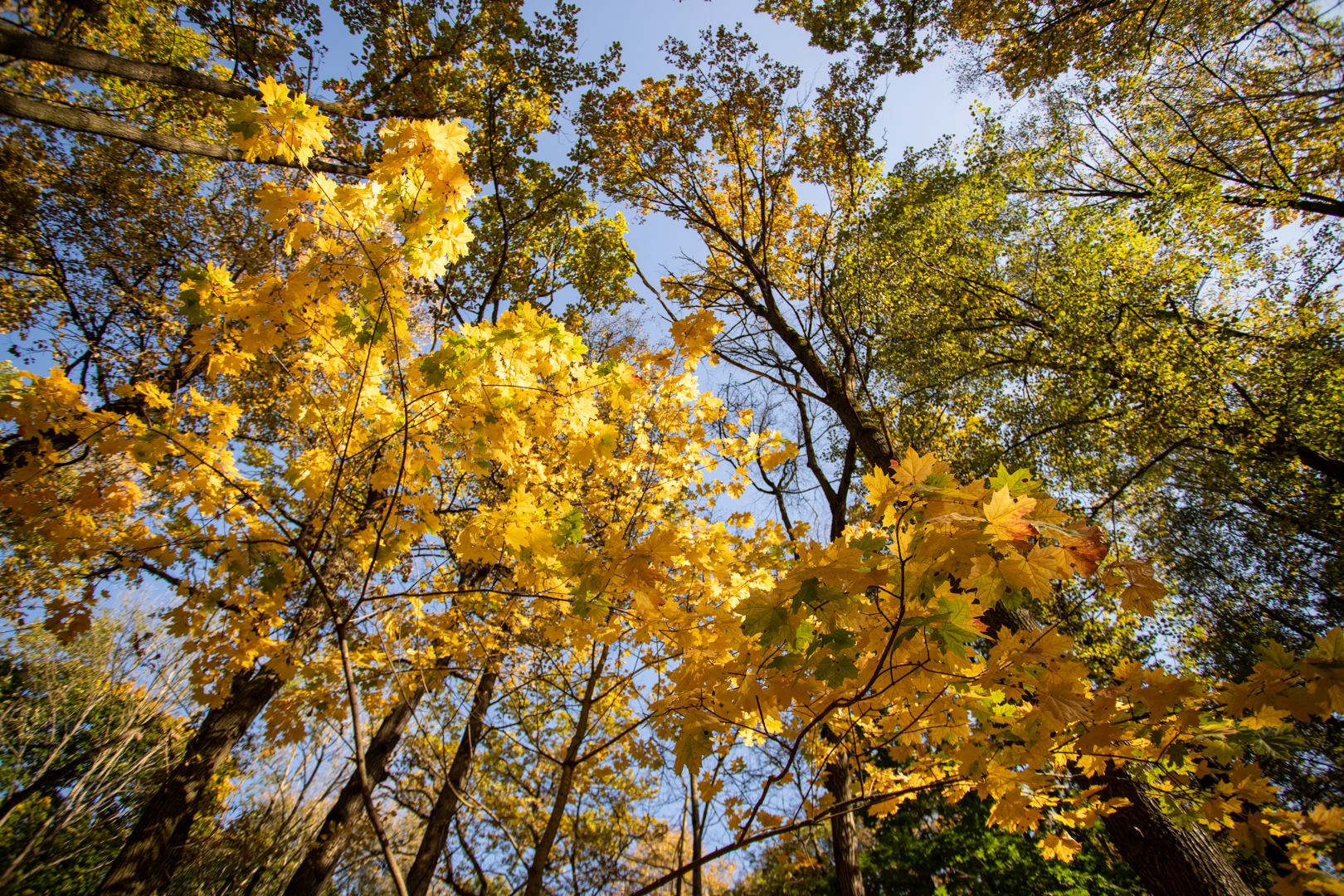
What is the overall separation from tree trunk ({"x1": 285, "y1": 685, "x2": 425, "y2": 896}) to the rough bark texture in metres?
5.82

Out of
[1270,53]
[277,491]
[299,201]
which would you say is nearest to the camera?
[299,201]

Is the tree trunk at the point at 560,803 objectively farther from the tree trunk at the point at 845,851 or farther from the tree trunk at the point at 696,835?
the tree trunk at the point at 845,851

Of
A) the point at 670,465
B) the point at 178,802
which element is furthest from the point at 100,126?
the point at 178,802

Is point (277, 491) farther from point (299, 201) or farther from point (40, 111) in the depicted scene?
point (299, 201)

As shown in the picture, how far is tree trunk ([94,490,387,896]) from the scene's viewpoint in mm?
4492

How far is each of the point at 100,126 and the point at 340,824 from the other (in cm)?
739

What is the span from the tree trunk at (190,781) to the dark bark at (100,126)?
2714 millimetres

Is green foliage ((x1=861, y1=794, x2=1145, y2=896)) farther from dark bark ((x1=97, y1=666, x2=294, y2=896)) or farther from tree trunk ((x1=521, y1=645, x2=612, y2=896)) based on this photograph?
dark bark ((x1=97, y1=666, x2=294, y2=896))

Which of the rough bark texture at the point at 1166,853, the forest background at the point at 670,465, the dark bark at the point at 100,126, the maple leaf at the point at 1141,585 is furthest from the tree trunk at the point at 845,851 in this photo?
the dark bark at the point at 100,126

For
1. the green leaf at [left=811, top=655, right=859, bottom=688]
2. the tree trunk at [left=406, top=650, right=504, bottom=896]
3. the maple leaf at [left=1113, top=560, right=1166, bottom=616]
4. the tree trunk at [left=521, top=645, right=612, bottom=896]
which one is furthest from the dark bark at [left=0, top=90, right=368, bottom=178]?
the tree trunk at [left=406, top=650, right=504, bottom=896]

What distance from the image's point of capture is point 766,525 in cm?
469

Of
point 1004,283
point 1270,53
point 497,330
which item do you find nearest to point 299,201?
point 497,330

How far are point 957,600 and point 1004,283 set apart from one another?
31.1 feet

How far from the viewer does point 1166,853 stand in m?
3.00
